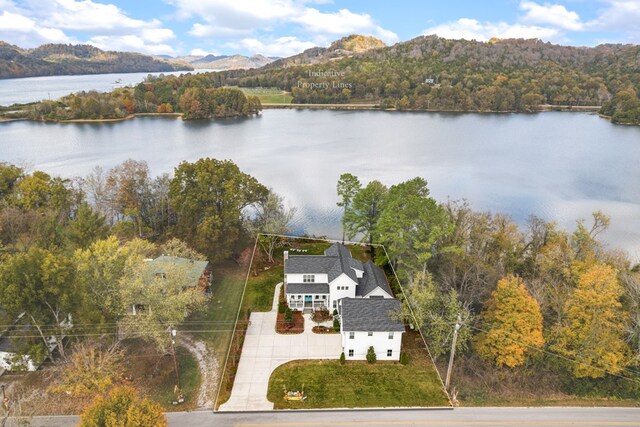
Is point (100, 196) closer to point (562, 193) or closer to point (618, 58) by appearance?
point (562, 193)

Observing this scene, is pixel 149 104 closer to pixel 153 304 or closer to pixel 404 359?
pixel 153 304

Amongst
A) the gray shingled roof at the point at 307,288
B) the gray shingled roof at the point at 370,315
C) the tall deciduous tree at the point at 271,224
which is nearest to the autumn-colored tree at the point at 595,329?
the gray shingled roof at the point at 370,315

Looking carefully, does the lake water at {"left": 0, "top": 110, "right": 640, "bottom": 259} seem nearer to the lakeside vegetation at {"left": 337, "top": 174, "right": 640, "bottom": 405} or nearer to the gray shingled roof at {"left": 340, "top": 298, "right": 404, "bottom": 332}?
the lakeside vegetation at {"left": 337, "top": 174, "right": 640, "bottom": 405}

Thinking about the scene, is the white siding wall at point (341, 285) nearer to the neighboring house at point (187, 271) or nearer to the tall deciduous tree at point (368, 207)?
the tall deciduous tree at point (368, 207)

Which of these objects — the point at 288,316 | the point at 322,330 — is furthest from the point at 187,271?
the point at 322,330

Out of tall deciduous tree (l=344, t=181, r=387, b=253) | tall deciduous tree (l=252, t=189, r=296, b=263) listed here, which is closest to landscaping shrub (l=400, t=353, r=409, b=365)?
tall deciduous tree (l=344, t=181, r=387, b=253)

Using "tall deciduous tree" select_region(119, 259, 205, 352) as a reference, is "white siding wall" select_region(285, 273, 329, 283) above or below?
below
